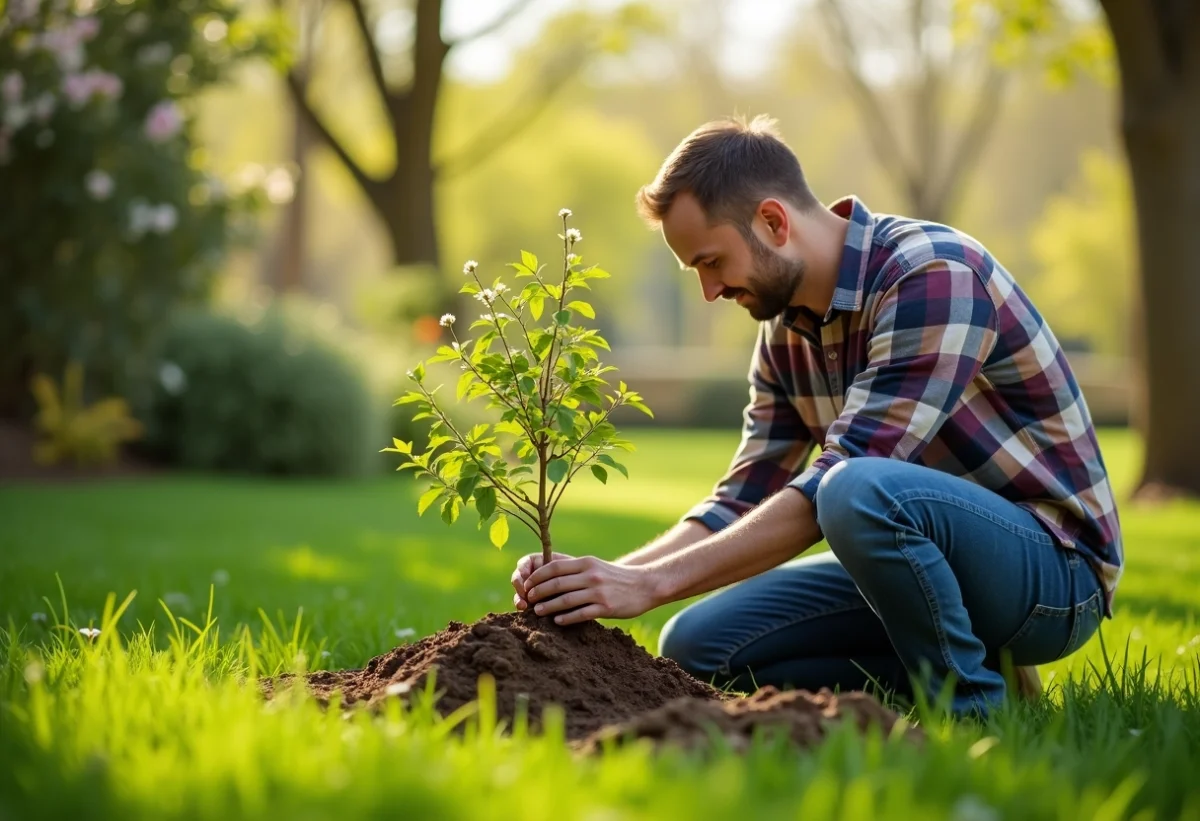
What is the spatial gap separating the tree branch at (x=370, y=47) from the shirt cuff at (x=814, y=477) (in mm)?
15541

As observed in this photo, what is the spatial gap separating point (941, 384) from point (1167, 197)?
890 centimetres

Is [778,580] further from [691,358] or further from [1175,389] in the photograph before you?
[691,358]

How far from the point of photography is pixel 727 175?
114 inches

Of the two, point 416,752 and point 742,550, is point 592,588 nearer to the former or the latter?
point 742,550

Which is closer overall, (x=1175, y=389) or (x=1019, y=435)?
(x=1019, y=435)

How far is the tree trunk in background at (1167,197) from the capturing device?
33.7 ft

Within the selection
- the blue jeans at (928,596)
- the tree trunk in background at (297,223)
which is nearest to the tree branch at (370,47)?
the tree trunk in background at (297,223)

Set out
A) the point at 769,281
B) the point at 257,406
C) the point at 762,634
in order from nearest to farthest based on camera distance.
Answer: the point at 769,281 < the point at 762,634 < the point at 257,406

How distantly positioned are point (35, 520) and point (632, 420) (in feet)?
71.1

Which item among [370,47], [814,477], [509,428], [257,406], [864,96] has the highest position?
[864,96]

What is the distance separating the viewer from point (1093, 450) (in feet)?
10.1

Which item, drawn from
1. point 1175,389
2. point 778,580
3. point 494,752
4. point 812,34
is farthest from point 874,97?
point 494,752

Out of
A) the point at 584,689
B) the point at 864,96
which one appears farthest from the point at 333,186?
the point at 584,689

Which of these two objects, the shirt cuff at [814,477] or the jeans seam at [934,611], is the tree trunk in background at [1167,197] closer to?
the jeans seam at [934,611]
